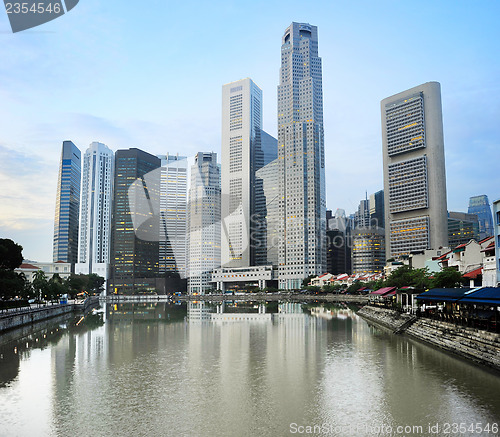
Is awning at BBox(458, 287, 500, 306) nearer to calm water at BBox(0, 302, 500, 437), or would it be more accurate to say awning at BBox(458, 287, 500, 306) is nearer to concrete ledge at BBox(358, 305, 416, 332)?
calm water at BBox(0, 302, 500, 437)

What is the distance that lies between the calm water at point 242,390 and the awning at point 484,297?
4.57 meters

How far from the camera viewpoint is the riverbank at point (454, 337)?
29312 millimetres

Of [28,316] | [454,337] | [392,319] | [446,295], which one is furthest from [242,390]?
[28,316]

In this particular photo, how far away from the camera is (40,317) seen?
72.8 meters

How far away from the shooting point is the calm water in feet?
63.0

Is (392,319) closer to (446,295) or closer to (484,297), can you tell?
(446,295)

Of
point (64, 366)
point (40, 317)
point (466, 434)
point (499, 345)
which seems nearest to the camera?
point (466, 434)

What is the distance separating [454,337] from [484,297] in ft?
14.8

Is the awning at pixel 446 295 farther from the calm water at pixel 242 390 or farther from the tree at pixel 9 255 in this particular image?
the tree at pixel 9 255

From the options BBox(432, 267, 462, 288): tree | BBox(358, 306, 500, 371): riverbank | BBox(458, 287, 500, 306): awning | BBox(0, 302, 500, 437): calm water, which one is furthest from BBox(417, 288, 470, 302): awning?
BBox(432, 267, 462, 288): tree

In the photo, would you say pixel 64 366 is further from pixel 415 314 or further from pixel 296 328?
pixel 415 314

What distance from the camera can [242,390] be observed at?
2508cm

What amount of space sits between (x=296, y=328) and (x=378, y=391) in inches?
1371

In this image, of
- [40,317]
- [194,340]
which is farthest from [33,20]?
[40,317]
